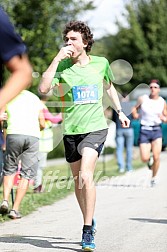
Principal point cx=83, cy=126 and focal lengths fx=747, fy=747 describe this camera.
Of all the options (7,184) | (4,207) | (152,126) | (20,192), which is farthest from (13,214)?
(152,126)

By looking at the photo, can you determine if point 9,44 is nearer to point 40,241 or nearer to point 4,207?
point 40,241

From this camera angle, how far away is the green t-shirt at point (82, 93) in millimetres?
6906

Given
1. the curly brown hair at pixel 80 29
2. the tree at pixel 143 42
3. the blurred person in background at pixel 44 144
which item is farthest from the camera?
the tree at pixel 143 42

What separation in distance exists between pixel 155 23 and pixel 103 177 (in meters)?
34.1

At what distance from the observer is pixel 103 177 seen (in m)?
15.2

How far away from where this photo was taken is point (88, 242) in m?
6.61

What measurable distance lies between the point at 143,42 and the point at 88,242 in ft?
140

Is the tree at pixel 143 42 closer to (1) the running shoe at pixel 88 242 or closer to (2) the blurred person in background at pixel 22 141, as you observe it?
(2) the blurred person in background at pixel 22 141

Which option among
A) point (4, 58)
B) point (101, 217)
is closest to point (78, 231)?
point (101, 217)

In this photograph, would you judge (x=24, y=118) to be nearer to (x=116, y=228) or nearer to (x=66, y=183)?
(x=116, y=228)

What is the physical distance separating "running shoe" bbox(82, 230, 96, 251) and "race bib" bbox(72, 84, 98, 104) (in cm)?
121

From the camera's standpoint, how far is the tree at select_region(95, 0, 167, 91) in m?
47.8

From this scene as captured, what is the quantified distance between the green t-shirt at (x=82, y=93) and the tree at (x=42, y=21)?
57.2 ft

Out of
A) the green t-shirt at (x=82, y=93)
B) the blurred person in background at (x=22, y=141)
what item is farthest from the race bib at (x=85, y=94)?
the blurred person in background at (x=22, y=141)
